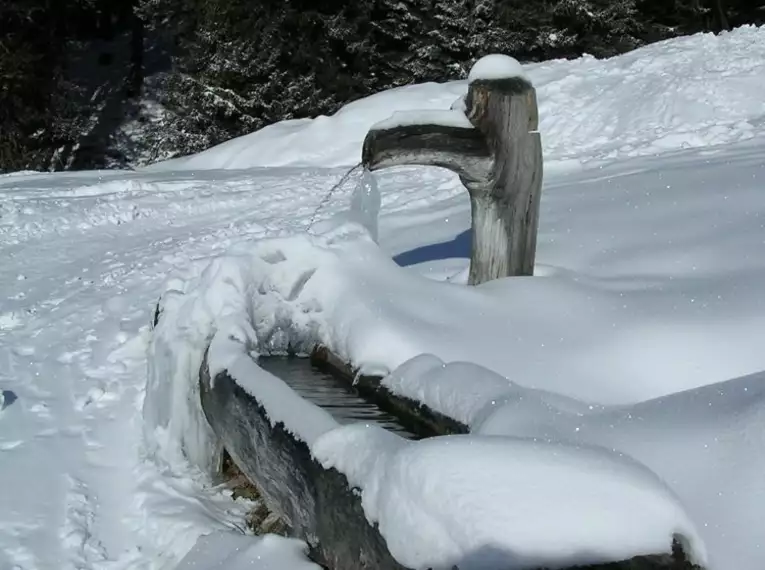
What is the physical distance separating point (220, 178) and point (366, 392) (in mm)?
7258

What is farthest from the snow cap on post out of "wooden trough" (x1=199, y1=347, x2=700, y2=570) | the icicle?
"wooden trough" (x1=199, y1=347, x2=700, y2=570)

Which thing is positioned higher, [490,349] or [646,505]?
[646,505]

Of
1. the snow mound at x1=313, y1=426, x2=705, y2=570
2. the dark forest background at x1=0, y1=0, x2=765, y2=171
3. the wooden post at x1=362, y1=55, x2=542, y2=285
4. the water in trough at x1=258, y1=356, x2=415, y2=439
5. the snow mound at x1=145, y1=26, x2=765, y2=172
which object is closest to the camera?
the snow mound at x1=313, y1=426, x2=705, y2=570

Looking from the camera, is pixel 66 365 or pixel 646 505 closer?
pixel 646 505

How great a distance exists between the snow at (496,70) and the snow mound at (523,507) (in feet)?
7.28

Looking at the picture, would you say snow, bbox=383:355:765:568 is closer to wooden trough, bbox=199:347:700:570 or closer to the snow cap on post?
wooden trough, bbox=199:347:700:570

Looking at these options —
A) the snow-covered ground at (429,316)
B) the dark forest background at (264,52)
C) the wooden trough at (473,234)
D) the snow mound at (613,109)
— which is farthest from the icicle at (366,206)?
the dark forest background at (264,52)

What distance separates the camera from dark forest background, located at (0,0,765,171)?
1766cm

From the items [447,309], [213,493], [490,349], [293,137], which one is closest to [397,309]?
[447,309]

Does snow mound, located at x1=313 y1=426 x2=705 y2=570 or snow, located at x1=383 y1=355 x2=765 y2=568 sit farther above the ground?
snow mound, located at x1=313 y1=426 x2=705 y2=570

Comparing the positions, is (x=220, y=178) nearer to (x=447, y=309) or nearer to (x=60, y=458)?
(x=60, y=458)

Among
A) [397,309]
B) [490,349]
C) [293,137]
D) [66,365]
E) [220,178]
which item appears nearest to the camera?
[490,349]

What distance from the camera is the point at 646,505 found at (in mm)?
1821

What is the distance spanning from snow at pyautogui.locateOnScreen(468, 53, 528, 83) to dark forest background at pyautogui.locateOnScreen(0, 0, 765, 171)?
46.6 ft
